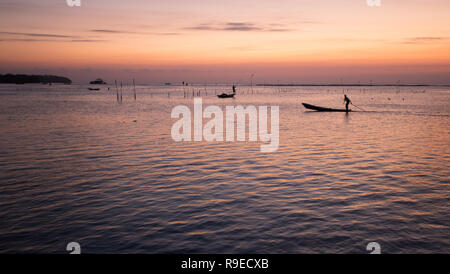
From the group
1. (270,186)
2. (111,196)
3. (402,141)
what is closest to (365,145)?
(402,141)

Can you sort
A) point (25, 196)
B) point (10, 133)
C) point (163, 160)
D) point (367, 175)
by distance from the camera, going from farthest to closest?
point (10, 133), point (163, 160), point (367, 175), point (25, 196)

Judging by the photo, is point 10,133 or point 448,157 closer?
point 448,157

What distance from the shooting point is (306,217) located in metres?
8.34

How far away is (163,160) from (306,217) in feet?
28.6

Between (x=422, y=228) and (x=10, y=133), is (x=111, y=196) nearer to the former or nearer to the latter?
(x=422, y=228)
